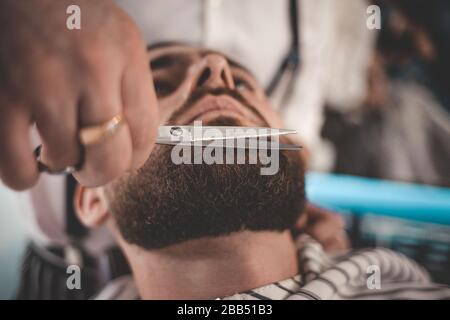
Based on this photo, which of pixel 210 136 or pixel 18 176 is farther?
pixel 210 136

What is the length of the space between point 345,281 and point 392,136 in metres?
0.35

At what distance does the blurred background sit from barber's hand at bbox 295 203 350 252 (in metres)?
0.02

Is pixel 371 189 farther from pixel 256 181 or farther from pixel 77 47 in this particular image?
pixel 77 47

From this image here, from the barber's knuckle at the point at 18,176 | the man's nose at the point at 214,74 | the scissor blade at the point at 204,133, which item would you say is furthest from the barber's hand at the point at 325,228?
the barber's knuckle at the point at 18,176

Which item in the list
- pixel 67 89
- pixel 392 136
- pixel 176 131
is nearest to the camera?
pixel 67 89

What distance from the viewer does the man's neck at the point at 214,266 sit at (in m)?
0.99

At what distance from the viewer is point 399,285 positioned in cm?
106

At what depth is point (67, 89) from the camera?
2.77 ft

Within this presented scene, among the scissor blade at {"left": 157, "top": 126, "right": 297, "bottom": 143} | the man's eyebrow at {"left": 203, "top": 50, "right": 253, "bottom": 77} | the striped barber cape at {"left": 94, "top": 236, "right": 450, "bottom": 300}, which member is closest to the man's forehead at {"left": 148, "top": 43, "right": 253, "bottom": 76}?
the man's eyebrow at {"left": 203, "top": 50, "right": 253, "bottom": 77}

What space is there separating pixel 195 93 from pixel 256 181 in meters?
0.23

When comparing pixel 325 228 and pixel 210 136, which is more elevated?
pixel 210 136

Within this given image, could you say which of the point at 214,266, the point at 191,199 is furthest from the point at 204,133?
the point at 214,266

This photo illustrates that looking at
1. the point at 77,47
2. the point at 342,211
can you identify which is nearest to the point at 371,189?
the point at 342,211

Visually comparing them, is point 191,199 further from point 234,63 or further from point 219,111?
point 234,63
